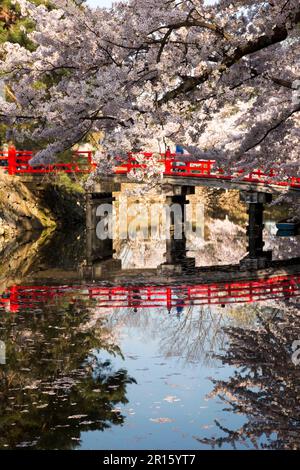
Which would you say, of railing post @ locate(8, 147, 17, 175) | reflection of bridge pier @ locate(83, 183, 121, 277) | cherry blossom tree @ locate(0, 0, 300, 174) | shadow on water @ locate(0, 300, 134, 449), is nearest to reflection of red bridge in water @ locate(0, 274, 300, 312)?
shadow on water @ locate(0, 300, 134, 449)

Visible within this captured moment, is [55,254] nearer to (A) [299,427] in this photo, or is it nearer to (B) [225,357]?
(B) [225,357]

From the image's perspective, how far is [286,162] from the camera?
120 ft

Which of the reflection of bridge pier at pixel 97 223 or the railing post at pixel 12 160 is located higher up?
the railing post at pixel 12 160

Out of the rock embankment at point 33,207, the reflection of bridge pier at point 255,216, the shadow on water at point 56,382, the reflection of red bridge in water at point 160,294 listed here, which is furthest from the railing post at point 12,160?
the shadow on water at point 56,382

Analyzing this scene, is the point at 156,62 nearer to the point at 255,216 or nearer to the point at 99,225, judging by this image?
the point at 255,216

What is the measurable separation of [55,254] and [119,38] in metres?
18.9

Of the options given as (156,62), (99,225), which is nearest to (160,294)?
(156,62)

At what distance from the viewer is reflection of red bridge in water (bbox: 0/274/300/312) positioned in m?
21.4

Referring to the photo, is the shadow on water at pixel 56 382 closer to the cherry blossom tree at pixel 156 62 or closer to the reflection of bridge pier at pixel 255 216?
the cherry blossom tree at pixel 156 62

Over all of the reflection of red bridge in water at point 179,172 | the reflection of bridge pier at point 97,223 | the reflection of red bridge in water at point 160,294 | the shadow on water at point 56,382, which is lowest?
the shadow on water at point 56,382

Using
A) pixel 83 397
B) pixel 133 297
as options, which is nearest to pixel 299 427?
pixel 83 397

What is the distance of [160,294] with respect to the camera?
877 inches

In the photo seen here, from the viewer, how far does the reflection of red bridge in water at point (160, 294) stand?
21406 millimetres

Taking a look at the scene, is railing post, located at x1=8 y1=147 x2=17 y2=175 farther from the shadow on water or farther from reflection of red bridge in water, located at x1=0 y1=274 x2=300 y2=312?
the shadow on water
